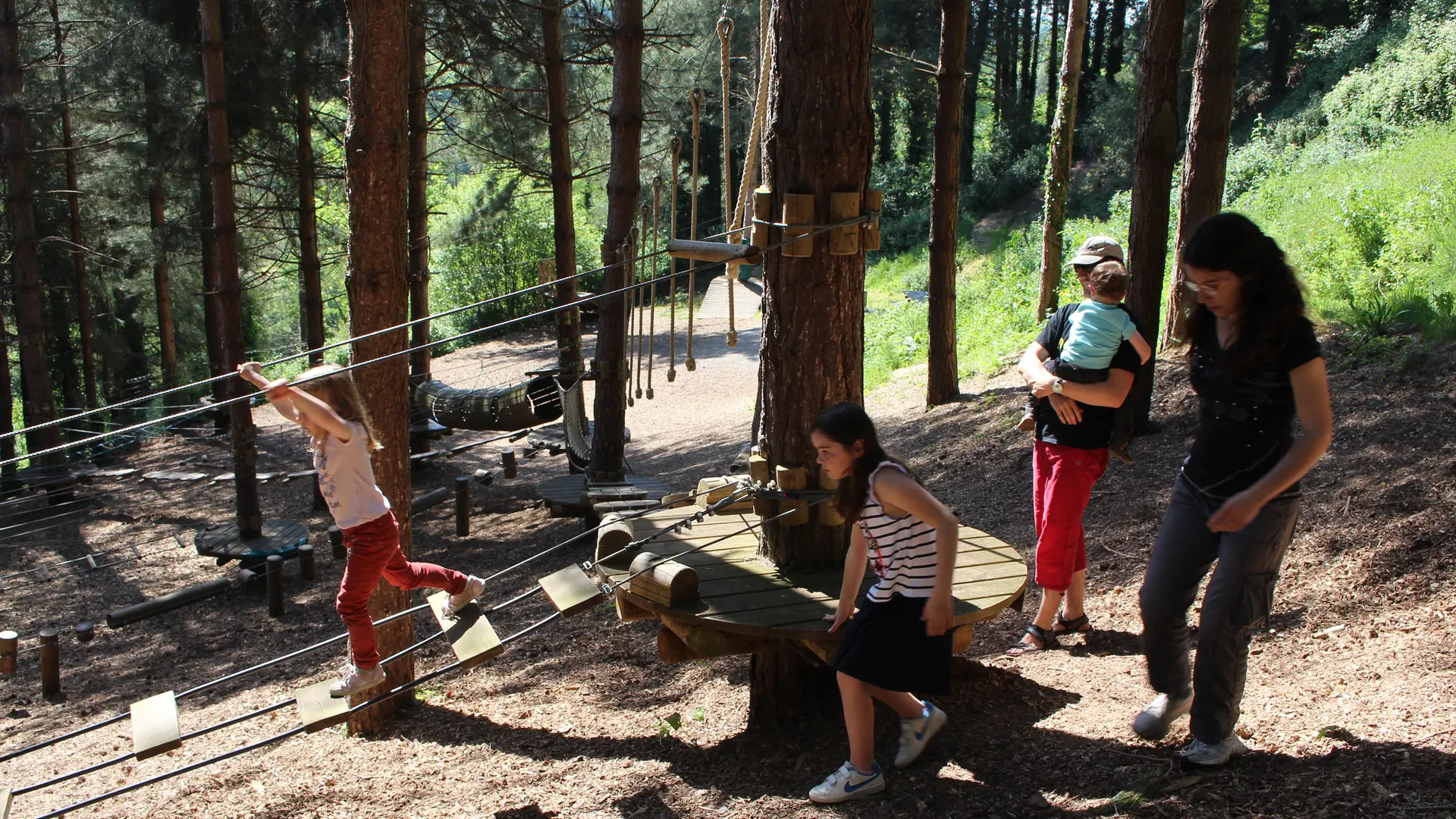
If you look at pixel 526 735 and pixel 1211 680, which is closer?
pixel 1211 680

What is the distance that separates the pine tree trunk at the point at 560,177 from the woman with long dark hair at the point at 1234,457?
26.5 feet

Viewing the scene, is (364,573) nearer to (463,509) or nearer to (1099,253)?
(1099,253)

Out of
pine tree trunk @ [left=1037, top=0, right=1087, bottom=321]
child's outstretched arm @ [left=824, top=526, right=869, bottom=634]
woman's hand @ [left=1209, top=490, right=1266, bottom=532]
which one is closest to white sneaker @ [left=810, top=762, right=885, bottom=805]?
child's outstretched arm @ [left=824, top=526, right=869, bottom=634]

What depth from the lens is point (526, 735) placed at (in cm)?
510

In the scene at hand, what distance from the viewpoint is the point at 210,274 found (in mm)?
17078

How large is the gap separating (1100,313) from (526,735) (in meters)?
3.33

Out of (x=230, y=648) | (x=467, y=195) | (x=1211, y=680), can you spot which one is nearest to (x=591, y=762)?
(x=1211, y=680)

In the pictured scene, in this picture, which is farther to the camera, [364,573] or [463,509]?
[463,509]

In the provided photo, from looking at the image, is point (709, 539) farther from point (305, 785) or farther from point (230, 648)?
point (230, 648)

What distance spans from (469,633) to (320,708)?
0.54 metres

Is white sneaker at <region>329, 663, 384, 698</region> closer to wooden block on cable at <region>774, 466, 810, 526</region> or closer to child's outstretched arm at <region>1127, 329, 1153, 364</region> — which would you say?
wooden block on cable at <region>774, 466, 810, 526</region>

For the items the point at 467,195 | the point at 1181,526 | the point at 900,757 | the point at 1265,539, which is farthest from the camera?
the point at 467,195

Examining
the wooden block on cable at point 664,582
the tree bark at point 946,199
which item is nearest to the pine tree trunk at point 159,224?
the tree bark at point 946,199

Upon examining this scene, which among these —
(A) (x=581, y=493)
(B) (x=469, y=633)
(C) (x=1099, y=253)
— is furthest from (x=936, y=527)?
(A) (x=581, y=493)
